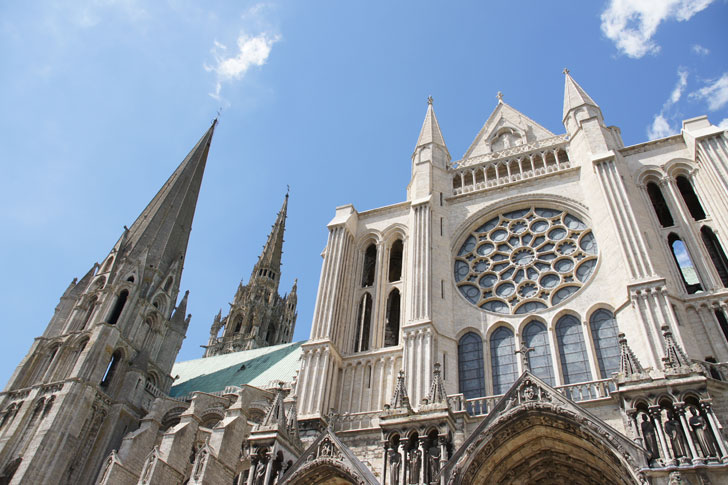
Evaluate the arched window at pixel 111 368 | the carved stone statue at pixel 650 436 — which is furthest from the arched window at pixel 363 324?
the arched window at pixel 111 368

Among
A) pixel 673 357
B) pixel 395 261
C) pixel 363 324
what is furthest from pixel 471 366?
pixel 395 261

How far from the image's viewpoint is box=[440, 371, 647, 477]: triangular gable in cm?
1049

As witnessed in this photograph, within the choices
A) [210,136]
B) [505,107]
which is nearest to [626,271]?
[505,107]

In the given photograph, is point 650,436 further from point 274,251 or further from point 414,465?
point 274,251

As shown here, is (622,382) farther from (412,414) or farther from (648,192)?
(648,192)

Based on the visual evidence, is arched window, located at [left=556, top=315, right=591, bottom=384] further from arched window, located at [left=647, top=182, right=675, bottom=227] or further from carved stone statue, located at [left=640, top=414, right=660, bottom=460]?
arched window, located at [left=647, top=182, right=675, bottom=227]

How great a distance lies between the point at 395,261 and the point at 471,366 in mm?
5910

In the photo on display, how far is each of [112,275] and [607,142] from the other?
76.6ft

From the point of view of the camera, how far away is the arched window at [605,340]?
1357cm

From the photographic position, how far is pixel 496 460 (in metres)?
11.6

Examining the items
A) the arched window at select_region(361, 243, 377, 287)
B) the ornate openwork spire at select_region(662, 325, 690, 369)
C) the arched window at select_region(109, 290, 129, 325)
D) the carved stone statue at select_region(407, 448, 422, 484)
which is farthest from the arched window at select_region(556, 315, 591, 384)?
the arched window at select_region(109, 290, 129, 325)

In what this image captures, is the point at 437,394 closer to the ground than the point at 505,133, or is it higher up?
closer to the ground

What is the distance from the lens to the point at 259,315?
40.0 meters

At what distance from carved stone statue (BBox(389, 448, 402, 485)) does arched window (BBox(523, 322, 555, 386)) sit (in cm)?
429
